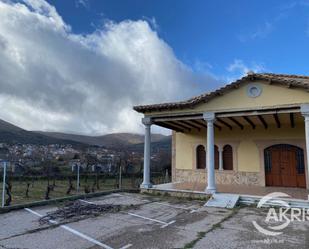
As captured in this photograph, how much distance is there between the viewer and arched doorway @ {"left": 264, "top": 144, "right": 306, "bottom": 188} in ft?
41.1

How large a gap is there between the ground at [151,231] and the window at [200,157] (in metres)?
6.36

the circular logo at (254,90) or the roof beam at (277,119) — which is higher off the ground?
the circular logo at (254,90)

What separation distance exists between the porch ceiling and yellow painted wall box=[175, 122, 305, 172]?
0.22m

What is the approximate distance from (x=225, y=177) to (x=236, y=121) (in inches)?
130

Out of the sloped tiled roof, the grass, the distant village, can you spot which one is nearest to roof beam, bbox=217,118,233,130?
the sloped tiled roof

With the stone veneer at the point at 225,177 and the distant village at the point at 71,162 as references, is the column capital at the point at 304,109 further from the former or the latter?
the distant village at the point at 71,162

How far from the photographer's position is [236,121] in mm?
12594

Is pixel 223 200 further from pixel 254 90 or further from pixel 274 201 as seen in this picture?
pixel 254 90

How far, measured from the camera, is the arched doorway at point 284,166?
12.5 m

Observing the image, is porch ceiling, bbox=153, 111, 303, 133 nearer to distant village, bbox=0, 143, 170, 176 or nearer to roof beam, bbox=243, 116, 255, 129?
roof beam, bbox=243, 116, 255, 129

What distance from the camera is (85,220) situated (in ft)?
23.3

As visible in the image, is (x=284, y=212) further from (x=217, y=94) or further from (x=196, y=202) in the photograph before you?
(x=217, y=94)

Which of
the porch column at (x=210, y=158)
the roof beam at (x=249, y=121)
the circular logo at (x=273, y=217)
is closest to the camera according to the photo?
the circular logo at (x=273, y=217)

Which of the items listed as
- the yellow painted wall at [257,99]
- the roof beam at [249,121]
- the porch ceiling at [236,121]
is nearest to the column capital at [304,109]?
the yellow painted wall at [257,99]
